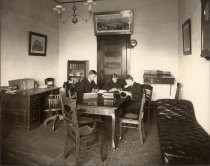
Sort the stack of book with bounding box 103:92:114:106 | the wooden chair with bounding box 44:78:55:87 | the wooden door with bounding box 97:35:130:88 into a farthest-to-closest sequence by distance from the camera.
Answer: the wooden door with bounding box 97:35:130:88 → the wooden chair with bounding box 44:78:55:87 → the stack of book with bounding box 103:92:114:106

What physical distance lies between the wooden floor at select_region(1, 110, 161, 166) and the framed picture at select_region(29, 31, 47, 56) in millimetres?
2369

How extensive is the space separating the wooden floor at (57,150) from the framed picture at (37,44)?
237 centimetres

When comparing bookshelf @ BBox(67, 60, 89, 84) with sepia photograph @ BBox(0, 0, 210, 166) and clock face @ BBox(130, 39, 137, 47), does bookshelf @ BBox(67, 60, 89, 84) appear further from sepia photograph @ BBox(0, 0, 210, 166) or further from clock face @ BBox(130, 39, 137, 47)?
clock face @ BBox(130, 39, 137, 47)

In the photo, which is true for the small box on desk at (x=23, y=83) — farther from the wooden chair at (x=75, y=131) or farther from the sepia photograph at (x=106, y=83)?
the wooden chair at (x=75, y=131)

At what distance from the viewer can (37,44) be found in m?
5.73

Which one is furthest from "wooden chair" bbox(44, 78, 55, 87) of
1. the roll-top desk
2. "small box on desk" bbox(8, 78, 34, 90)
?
the roll-top desk

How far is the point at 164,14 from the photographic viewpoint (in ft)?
19.6

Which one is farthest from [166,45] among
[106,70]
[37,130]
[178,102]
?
[37,130]

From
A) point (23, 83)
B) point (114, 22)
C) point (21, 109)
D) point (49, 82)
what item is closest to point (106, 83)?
point (49, 82)

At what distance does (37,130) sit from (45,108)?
0.68 meters

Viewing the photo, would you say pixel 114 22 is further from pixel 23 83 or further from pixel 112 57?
pixel 23 83

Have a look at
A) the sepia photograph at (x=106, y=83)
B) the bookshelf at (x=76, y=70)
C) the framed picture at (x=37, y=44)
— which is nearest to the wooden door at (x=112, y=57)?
the sepia photograph at (x=106, y=83)

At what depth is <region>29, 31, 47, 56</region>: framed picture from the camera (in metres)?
5.45

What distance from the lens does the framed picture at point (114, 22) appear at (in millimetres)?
6082
